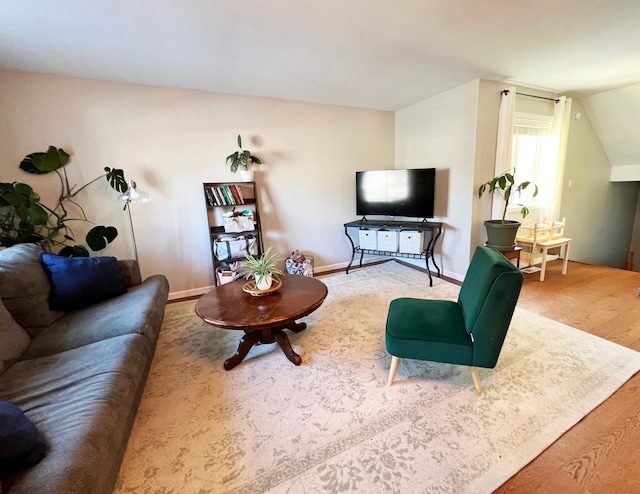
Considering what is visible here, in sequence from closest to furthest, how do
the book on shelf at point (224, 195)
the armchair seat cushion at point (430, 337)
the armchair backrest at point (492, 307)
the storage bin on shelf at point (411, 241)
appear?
the armchair backrest at point (492, 307)
the armchair seat cushion at point (430, 337)
the book on shelf at point (224, 195)
the storage bin on shelf at point (411, 241)

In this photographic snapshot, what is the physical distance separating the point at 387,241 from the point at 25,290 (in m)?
3.54

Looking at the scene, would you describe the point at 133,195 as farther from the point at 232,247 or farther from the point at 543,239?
the point at 543,239

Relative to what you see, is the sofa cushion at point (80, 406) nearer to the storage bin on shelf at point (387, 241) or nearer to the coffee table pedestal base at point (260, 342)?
the coffee table pedestal base at point (260, 342)

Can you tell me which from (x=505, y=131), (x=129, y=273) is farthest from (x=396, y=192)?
(x=129, y=273)

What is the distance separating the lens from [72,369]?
1.46 metres

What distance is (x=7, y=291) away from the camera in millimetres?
1822

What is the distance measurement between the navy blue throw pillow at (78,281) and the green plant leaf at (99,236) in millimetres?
580

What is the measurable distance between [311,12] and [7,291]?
272 centimetres

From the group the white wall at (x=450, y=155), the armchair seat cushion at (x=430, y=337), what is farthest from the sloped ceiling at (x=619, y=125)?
the armchair seat cushion at (x=430, y=337)

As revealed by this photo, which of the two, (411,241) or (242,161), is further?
(411,241)

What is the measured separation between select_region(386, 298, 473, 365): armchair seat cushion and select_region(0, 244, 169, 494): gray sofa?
1475 mm

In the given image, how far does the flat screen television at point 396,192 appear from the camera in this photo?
3.66 meters

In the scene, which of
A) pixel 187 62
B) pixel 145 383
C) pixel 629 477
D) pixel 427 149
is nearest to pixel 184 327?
pixel 145 383

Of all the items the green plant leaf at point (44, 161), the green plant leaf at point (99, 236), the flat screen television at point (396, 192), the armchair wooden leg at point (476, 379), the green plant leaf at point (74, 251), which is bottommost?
the armchair wooden leg at point (476, 379)
